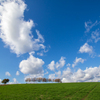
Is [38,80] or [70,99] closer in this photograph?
[70,99]

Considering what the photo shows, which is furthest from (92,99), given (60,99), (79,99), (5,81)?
(5,81)

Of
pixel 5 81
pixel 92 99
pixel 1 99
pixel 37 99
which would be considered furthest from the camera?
pixel 5 81

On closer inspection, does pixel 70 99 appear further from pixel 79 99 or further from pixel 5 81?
pixel 5 81

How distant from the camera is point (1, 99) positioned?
24.0 meters

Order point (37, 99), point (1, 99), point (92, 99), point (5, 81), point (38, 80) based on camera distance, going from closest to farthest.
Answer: point (92, 99) → point (37, 99) → point (1, 99) → point (5, 81) → point (38, 80)

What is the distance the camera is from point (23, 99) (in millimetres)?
22766

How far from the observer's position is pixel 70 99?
2112cm

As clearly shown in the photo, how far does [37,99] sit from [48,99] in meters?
3.09

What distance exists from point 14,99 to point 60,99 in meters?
13.2

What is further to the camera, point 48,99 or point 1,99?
point 1,99

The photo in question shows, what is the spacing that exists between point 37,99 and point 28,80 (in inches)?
7573

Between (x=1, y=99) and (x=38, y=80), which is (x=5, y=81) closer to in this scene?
(x=38, y=80)

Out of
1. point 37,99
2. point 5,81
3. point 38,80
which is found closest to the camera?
point 37,99

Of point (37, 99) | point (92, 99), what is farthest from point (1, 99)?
point (92, 99)
